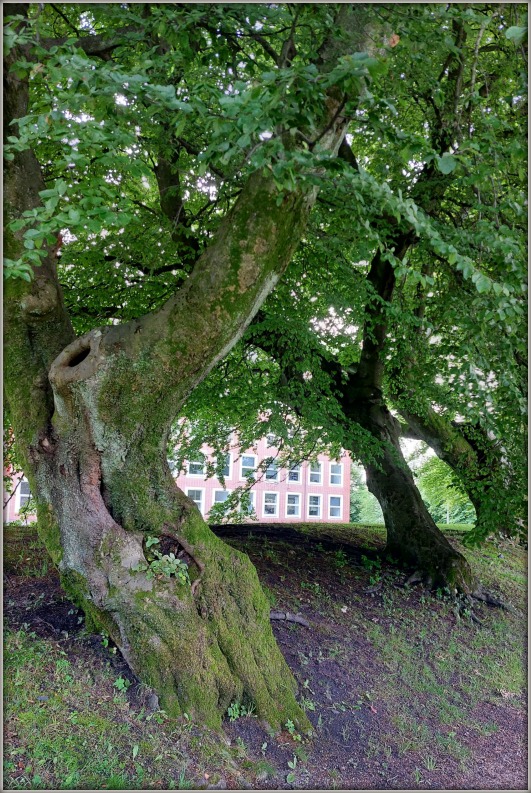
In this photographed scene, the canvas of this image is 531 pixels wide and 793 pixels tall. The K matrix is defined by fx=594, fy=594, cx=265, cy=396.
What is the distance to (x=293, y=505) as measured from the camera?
1524 inches

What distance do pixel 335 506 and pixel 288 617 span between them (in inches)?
1353

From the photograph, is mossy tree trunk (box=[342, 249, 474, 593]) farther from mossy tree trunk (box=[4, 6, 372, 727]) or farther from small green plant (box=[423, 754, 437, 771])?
mossy tree trunk (box=[4, 6, 372, 727])

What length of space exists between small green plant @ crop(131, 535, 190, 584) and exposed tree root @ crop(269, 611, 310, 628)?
185cm

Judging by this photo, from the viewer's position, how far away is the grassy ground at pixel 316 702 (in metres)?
3.88

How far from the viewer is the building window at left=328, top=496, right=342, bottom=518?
3984 cm

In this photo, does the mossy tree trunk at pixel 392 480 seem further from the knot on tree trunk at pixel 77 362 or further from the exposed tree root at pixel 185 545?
the knot on tree trunk at pixel 77 362

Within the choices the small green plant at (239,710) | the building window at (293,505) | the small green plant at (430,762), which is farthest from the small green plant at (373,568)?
the building window at (293,505)

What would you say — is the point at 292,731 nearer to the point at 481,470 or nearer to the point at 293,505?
the point at 481,470

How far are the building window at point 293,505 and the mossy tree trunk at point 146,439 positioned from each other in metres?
33.9

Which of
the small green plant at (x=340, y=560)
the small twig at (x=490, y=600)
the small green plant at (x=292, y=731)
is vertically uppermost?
the small green plant at (x=340, y=560)

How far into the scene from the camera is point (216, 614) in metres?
4.78

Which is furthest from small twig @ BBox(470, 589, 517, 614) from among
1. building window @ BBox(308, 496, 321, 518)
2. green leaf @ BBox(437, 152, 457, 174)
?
building window @ BBox(308, 496, 321, 518)

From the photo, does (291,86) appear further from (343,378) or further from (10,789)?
(343,378)

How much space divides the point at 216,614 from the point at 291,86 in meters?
3.80
